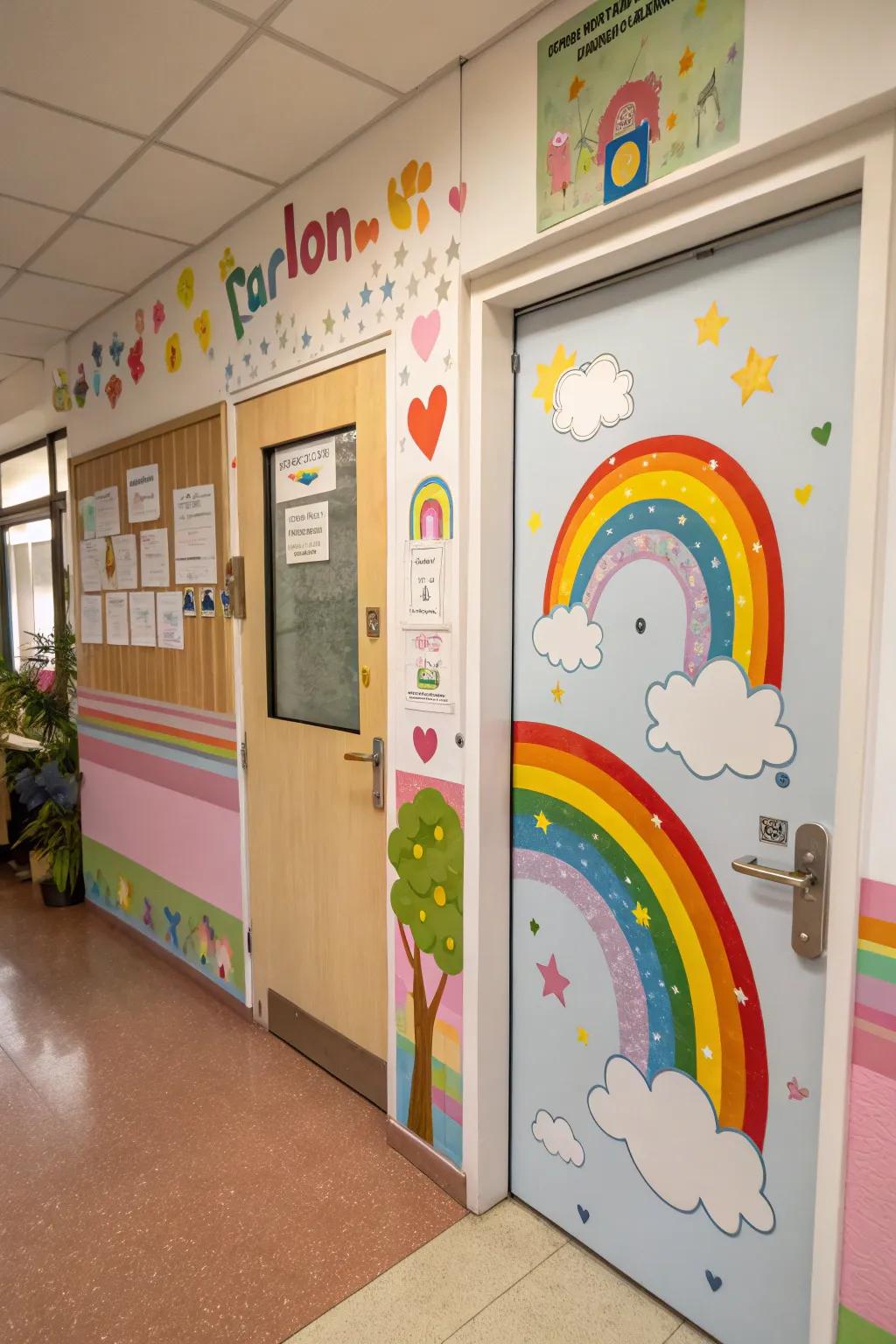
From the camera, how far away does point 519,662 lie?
2.02 m

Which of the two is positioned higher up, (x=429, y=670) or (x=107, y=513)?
(x=107, y=513)

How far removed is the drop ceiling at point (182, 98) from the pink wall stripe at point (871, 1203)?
2.16 meters

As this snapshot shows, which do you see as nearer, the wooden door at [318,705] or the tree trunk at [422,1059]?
the tree trunk at [422,1059]

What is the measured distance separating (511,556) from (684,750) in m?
0.65

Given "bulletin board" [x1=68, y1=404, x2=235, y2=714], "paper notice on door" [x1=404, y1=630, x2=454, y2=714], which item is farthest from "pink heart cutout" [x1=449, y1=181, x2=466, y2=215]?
"bulletin board" [x1=68, y1=404, x2=235, y2=714]

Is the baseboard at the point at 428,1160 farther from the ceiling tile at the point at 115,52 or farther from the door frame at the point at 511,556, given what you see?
the ceiling tile at the point at 115,52

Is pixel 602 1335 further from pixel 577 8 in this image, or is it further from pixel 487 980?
pixel 577 8

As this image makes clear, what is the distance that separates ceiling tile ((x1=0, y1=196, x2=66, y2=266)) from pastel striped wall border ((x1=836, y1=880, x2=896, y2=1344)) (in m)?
3.01

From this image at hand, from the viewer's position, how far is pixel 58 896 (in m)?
4.12

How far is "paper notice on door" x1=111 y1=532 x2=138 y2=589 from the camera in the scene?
11.4 feet

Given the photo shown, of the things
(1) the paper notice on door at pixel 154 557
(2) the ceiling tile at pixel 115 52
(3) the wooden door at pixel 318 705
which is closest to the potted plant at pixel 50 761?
(1) the paper notice on door at pixel 154 557

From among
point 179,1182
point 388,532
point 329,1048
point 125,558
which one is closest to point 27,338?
point 125,558

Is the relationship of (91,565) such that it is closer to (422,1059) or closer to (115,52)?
(115,52)

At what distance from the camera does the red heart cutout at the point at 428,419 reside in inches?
78.5
